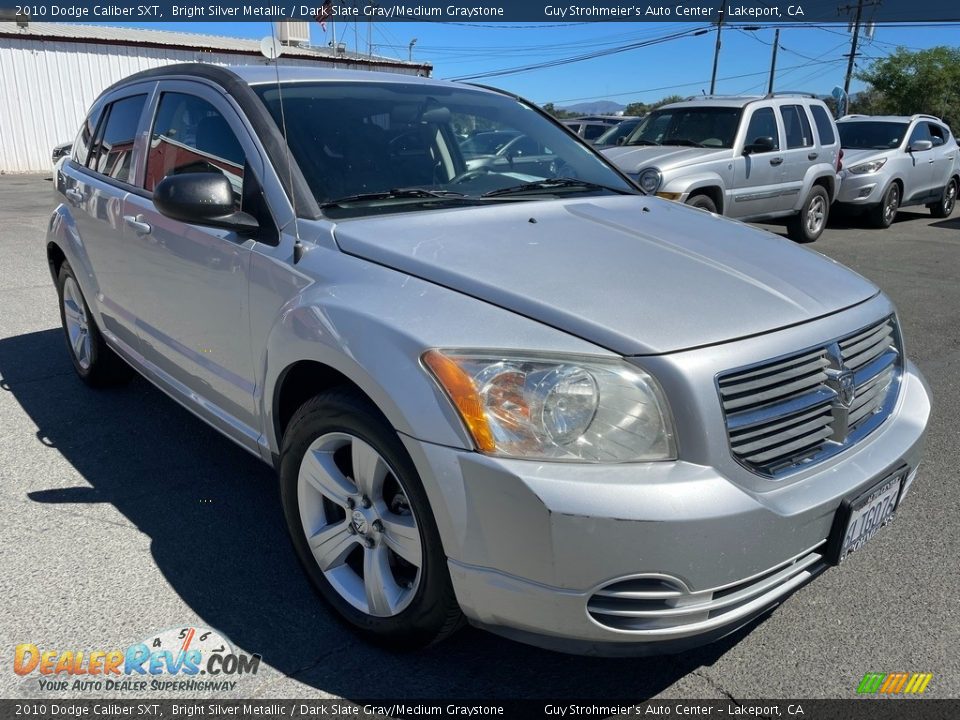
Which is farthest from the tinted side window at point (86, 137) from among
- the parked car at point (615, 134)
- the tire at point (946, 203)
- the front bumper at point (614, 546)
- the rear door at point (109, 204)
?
the tire at point (946, 203)

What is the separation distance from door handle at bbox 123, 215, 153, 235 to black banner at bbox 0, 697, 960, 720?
1958mm

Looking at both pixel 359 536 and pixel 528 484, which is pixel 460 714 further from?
pixel 528 484

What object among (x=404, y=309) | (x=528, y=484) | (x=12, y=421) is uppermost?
(x=404, y=309)

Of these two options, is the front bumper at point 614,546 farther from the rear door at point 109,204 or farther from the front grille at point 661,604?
the rear door at point 109,204

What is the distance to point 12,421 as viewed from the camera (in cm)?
432

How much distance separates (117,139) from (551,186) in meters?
2.37

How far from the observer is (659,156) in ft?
30.3

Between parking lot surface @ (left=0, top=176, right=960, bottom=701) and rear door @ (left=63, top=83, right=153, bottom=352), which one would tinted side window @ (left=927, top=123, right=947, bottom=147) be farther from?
rear door @ (left=63, top=83, right=153, bottom=352)

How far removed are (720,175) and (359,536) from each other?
8108 mm

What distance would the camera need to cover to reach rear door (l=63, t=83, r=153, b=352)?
382 centimetres

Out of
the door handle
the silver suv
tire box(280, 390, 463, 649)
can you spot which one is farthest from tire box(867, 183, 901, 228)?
tire box(280, 390, 463, 649)

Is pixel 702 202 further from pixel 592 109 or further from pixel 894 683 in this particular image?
pixel 592 109

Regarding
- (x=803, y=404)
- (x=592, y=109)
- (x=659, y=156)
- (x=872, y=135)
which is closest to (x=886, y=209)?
(x=872, y=135)

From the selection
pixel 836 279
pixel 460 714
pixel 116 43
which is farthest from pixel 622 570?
pixel 116 43
